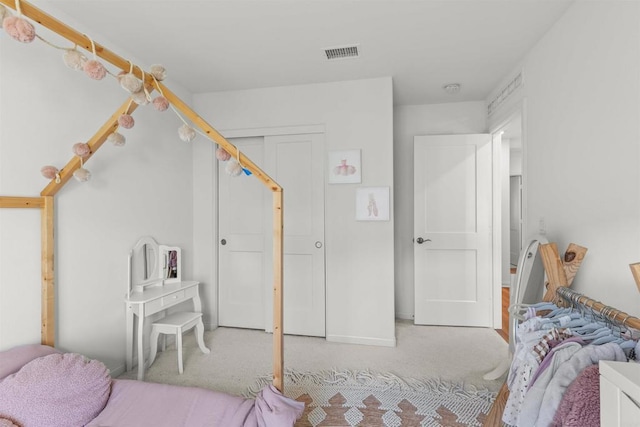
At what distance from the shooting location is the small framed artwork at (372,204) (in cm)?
288

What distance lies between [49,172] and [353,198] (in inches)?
88.6

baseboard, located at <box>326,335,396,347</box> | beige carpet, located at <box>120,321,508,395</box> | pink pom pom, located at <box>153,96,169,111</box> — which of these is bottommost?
beige carpet, located at <box>120,321,508,395</box>

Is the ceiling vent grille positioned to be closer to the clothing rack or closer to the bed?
the clothing rack

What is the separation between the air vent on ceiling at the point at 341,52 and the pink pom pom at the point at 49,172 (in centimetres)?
201

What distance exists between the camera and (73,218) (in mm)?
2000

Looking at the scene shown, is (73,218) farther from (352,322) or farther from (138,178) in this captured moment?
(352,322)

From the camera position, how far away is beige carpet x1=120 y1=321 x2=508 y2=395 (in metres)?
2.31

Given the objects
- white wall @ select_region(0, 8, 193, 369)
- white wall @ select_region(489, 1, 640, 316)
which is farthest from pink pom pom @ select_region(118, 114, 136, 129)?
white wall @ select_region(489, 1, 640, 316)

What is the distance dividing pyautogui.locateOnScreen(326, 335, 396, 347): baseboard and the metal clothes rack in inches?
65.4

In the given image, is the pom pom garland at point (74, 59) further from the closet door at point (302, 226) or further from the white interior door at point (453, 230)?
the white interior door at point (453, 230)

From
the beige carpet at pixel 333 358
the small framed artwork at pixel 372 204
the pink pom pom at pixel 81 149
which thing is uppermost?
the pink pom pom at pixel 81 149

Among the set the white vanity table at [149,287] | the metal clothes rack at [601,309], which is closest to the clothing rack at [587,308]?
the metal clothes rack at [601,309]

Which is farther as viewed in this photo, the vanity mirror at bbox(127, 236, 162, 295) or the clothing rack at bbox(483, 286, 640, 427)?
the vanity mirror at bbox(127, 236, 162, 295)

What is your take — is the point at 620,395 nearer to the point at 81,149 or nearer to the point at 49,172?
the point at 81,149
